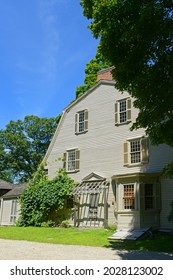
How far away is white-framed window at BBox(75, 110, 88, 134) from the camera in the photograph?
23.7 meters

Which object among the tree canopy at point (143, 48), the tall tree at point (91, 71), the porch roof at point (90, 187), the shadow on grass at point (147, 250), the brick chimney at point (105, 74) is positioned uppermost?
the tall tree at point (91, 71)

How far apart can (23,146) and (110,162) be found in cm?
3563

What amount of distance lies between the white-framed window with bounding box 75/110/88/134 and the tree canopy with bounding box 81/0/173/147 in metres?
12.1

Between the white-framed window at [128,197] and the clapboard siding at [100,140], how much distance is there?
125cm

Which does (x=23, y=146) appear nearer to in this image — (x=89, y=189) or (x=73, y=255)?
(x=89, y=189)

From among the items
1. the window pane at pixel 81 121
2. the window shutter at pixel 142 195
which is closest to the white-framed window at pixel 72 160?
the window pane at pixel 81 121

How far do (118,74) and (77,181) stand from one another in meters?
13.0

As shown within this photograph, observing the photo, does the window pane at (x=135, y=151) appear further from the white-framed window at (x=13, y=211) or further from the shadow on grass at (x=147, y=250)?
the white-framed window at (x=13, y=211)

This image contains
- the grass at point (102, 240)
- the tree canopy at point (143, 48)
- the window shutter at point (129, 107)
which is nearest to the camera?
the tree canopy at point (143, 48)

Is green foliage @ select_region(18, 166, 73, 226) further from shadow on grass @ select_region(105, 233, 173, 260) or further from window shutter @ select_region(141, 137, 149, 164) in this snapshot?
shadow on grass @ select_region(105, 233, 173, 260)

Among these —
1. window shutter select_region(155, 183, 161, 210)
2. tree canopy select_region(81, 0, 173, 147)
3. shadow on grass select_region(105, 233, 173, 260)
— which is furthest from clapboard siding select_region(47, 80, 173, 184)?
tree canopy select_region(81, 0, 173, 147)

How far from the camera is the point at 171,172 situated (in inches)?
472

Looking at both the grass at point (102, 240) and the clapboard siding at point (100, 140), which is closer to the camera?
the grass at point (102, 240)

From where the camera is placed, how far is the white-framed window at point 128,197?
60.6 ft
